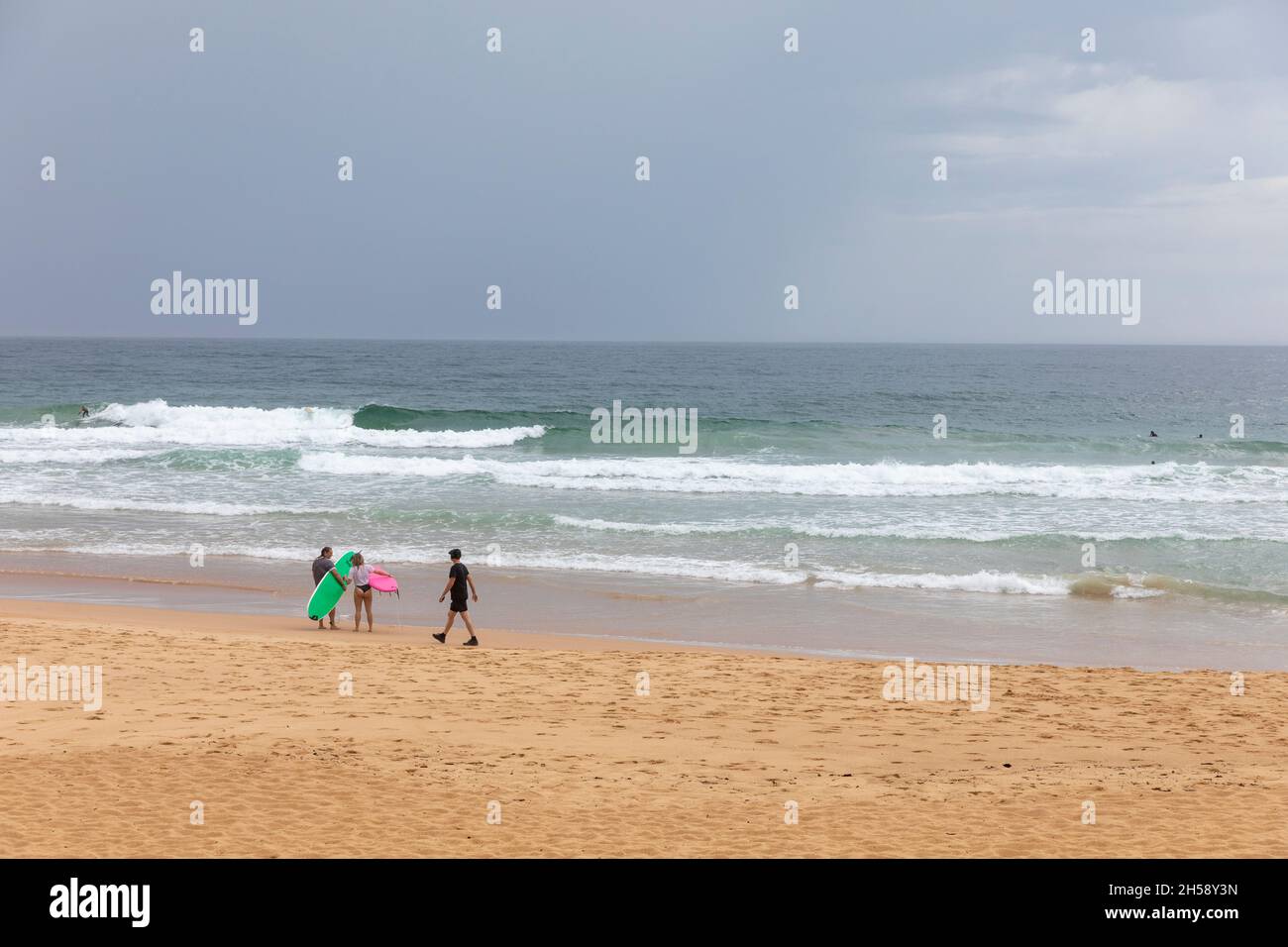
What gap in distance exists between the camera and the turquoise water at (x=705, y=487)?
737 inches

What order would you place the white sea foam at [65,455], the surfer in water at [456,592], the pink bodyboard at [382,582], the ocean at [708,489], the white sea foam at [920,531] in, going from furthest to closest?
the white sea foam at [65,455] < the white sea foam at [920,531] < the ocean at [708,489] < the pink bodyboard at [382,582] < the surfer in water at [456,592]

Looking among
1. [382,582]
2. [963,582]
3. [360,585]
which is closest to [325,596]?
[360,585]

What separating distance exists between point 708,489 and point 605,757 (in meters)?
18.6

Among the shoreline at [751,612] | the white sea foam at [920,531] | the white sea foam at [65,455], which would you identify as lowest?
the shoreline at [751,612]

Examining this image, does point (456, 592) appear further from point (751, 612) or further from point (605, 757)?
point (605, 757)

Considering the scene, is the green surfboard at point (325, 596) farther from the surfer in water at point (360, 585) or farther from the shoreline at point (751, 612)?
the shoreline at point (751, 612)

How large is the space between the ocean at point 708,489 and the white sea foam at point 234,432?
16 cm

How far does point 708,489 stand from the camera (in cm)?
2712

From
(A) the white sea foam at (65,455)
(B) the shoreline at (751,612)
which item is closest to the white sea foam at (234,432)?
(A) the white sea foam at (65,455)

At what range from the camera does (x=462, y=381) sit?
6794 cm

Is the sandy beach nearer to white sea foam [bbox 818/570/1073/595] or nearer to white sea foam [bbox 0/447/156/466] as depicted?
white sea foam [bbox 818/570/1073/595]

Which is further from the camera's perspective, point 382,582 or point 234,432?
point 234,432
